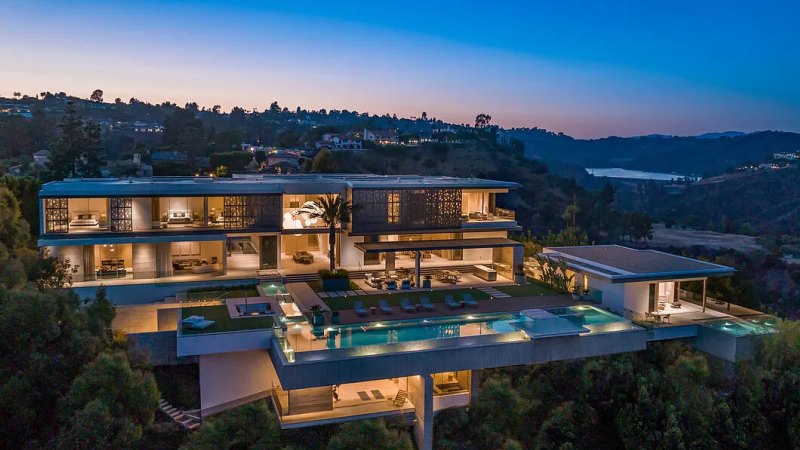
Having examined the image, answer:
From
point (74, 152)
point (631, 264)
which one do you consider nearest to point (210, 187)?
point (631, 264)

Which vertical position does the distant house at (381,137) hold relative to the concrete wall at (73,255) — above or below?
above

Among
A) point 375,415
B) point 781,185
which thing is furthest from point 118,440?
point 781,185

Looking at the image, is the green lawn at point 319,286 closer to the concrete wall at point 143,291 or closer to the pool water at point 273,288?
the pool water at point 273,288

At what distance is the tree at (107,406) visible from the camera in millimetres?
12633

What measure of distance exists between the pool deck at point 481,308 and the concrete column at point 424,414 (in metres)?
4.31

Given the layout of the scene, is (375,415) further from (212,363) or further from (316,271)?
(316,271)

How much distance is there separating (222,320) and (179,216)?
11.5 m

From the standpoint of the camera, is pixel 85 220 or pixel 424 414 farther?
pixel 85 220

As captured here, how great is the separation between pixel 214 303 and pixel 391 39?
35300 mm

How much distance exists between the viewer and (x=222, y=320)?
65.3ft

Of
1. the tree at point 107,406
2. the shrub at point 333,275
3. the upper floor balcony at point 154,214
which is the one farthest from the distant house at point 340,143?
the tree at point 107,406

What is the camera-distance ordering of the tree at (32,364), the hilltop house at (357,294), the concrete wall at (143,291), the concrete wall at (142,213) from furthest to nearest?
the concrete wall at (142,213) → the concrete wall at (143,291) → the hilltop house at (357,294) → the tree at (32,364)

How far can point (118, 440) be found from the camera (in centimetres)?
1302

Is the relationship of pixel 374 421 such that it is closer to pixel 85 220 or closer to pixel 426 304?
pixel 426 304
